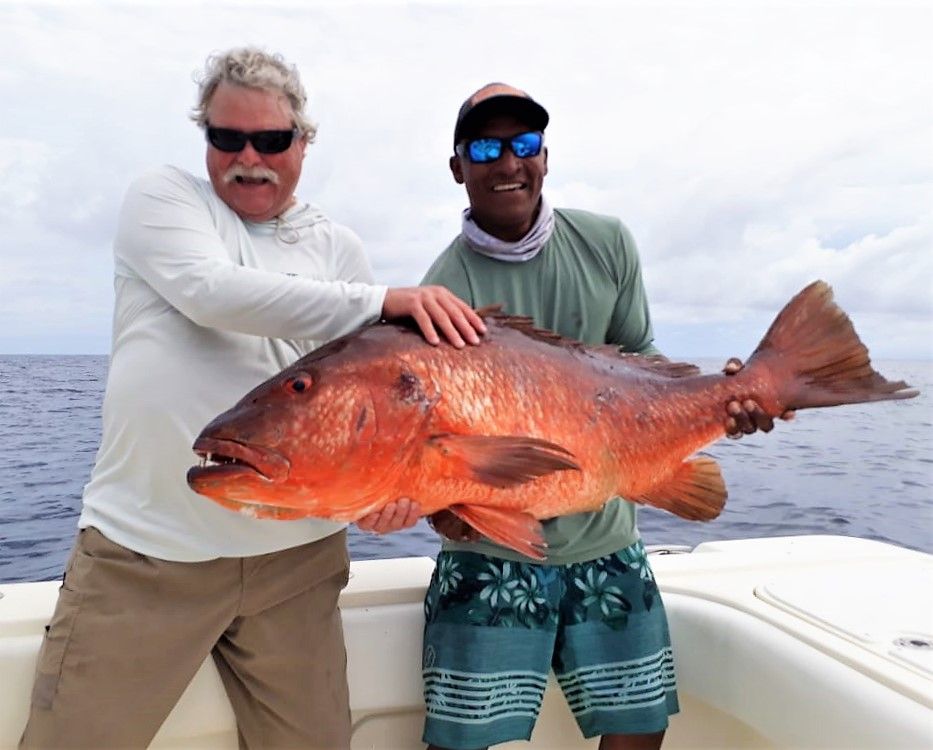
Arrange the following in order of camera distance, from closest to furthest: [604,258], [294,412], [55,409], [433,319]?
[294,412] → [433,319] → [604,258] → [55,409]

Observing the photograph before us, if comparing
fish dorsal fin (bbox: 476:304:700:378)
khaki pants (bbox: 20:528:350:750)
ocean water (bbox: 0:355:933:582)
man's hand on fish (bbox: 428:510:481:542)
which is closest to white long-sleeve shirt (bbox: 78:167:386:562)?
khaki pants (bbox: 20:528:350:750)

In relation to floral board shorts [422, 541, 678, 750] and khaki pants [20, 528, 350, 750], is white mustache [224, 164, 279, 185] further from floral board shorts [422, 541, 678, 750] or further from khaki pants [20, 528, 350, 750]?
floral board shorts [422, 541, 678, 750]

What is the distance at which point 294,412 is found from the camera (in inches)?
77.5

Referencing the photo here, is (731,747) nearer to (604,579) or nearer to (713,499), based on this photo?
(604,579)

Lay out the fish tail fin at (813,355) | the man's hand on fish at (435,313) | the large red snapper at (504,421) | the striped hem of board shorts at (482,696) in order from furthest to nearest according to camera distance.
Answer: the striped hem of board shorts at (482,696) → the fish tail fin at (813,355) → the man's hand on fish at (435,313) → the large red snapper at (504,421)

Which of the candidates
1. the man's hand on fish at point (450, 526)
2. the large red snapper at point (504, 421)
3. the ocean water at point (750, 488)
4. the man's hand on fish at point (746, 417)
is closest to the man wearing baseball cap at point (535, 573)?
the man's hand on fish at point (450, 526)

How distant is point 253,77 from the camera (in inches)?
96.1

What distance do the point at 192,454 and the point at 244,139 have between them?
97 centimetres

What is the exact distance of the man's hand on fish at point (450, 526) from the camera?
7.61 feet

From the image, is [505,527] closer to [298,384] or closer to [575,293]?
[298,384]

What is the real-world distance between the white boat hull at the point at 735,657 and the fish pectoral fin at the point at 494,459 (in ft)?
3.88

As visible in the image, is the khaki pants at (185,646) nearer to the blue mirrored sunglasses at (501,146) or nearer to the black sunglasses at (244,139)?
the black sunglasses at (244,139)

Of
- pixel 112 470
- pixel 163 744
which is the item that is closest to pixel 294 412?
pixel 112 470

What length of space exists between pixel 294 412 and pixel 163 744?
1537mm
